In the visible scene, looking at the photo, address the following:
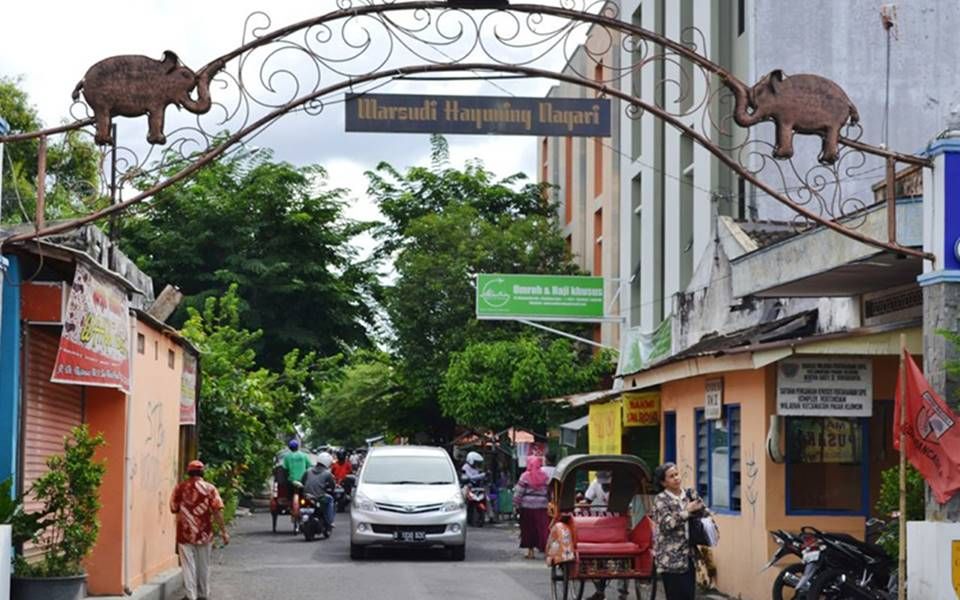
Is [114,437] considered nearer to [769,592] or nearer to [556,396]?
[769,592]

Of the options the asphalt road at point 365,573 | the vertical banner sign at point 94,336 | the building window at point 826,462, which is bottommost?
the asphalt road at point 365,573

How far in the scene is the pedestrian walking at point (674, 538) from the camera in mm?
14891

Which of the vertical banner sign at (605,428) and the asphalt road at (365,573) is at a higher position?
the vertical banner sign at (605,428)

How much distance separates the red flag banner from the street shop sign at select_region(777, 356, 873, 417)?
4.59 meters

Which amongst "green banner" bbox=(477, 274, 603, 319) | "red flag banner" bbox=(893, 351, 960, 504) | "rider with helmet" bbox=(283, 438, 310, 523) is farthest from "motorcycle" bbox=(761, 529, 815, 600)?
"green banner" bbox=(477, 274, 603, 319)

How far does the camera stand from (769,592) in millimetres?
17344

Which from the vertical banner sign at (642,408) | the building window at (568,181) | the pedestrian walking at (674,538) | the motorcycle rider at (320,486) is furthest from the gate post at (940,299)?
the building window at (568,181)

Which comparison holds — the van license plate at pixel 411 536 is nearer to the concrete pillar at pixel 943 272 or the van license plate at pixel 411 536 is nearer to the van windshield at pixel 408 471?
the van windshield at pixel 408 471

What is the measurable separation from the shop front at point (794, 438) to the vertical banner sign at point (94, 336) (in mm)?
6712

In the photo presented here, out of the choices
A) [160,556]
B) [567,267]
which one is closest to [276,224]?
[567,267]

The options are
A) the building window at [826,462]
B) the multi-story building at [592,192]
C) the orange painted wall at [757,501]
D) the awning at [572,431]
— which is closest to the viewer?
the orange painted wall at [757,501]

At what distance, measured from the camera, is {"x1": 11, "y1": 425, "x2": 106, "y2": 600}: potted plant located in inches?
527

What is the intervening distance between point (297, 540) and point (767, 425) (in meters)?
14.1

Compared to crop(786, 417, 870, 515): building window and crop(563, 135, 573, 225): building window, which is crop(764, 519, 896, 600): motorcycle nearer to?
crop(786, 417, 870, 515): building window
